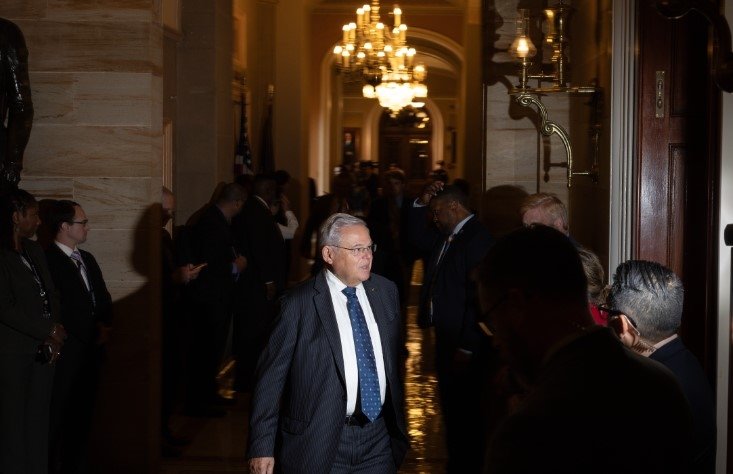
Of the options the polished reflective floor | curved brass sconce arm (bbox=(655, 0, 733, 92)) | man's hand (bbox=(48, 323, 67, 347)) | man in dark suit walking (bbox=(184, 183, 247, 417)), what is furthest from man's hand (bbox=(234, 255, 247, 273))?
curved brass sconce arm (bbox=(655, 0, 733, 92))

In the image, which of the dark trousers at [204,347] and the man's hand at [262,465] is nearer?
the man's hand at [262,465]

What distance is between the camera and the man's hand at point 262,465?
4.49 meters

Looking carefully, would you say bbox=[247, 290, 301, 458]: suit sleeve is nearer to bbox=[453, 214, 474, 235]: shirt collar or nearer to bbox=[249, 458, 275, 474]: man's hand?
bbox=[249, 458, 275, 474]: man's hand

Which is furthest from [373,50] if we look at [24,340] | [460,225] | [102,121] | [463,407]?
[24,340]

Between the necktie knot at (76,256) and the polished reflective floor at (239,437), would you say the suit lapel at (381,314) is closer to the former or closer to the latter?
the necktie knot at (76,256)

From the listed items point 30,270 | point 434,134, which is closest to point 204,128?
point 30,270

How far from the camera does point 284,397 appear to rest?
4695 mm

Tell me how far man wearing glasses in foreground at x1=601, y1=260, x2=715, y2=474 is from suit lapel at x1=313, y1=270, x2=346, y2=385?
1.37 metres

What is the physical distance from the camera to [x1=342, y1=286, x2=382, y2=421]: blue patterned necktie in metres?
4.58

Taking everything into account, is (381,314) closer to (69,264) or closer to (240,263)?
(69,264)

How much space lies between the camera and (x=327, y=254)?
4.74 m

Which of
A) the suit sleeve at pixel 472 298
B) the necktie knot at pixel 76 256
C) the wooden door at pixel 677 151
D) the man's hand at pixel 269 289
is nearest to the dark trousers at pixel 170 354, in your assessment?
the man's hand at pixel 269 289

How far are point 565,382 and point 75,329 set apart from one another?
4.94 m

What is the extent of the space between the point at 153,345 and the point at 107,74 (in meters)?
1.61
